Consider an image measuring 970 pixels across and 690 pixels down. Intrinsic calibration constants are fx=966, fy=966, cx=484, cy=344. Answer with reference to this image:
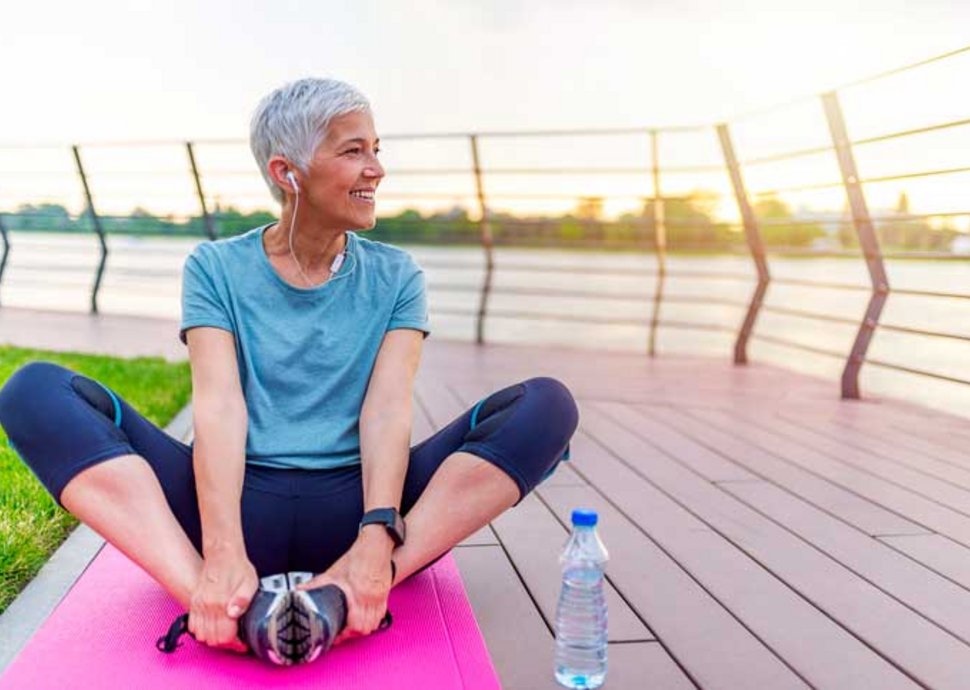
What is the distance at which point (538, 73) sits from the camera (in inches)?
301

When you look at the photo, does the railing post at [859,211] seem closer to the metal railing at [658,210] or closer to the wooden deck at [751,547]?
the metal railing at [658,210]

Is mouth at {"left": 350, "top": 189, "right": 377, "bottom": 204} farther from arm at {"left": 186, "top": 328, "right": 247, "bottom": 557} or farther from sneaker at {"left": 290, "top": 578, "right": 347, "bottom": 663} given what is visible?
sneaker at {"left": 290, "top": 578, "right": 347, "bottom": 663}

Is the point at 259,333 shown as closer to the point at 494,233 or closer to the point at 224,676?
the point at 224,676

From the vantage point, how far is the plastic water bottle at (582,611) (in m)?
1.41

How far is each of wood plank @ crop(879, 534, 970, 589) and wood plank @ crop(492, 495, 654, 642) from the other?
2.29 ft

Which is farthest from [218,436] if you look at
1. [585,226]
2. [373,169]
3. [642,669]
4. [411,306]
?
[585,226]

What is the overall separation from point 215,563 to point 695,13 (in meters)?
6.74

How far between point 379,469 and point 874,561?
3.47 ft

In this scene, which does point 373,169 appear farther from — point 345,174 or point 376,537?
point 376,537

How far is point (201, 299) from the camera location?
1662 mm

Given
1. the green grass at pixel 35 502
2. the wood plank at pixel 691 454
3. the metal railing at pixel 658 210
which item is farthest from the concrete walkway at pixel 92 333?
the wood plank at pixel 691 454

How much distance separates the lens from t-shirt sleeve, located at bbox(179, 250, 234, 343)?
64.9 inches

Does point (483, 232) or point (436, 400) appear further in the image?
point (483, 232)

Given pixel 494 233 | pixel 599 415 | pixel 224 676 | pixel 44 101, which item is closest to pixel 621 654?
pixel 224 676
